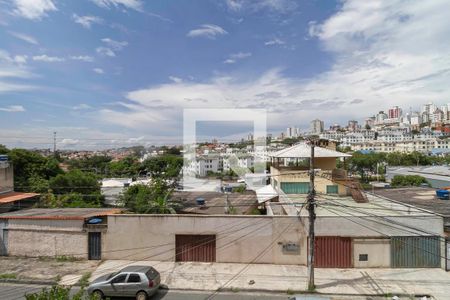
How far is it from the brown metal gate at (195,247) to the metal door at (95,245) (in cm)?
394

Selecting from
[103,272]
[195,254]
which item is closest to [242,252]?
[195,254]

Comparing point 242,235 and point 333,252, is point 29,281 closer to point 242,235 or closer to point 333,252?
point 242,235

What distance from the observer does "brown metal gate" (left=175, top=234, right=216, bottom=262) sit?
45.9ft

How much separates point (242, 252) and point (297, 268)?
264cm

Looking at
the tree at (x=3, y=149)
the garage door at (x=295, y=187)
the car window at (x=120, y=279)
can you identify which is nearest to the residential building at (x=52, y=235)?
the car window at (x=120, y=279)

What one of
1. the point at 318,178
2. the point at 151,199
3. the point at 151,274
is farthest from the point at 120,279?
the point at 318,178

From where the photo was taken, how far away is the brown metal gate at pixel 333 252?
13.2 metres

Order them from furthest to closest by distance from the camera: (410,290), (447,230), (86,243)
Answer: (86,243), (447,230), (410,290)

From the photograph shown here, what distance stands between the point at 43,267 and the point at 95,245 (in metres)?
2.36

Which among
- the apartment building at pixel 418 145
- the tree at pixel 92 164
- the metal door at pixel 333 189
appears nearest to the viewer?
the metal door at pixel 333 189

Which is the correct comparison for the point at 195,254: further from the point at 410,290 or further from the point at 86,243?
the point at 410,290

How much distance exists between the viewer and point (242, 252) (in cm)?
1384

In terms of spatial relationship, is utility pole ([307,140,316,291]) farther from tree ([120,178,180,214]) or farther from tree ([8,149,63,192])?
tree ([8,149,63,192])

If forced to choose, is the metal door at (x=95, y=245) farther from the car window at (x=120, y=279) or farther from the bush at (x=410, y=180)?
the bush at (x=410, y=180)
